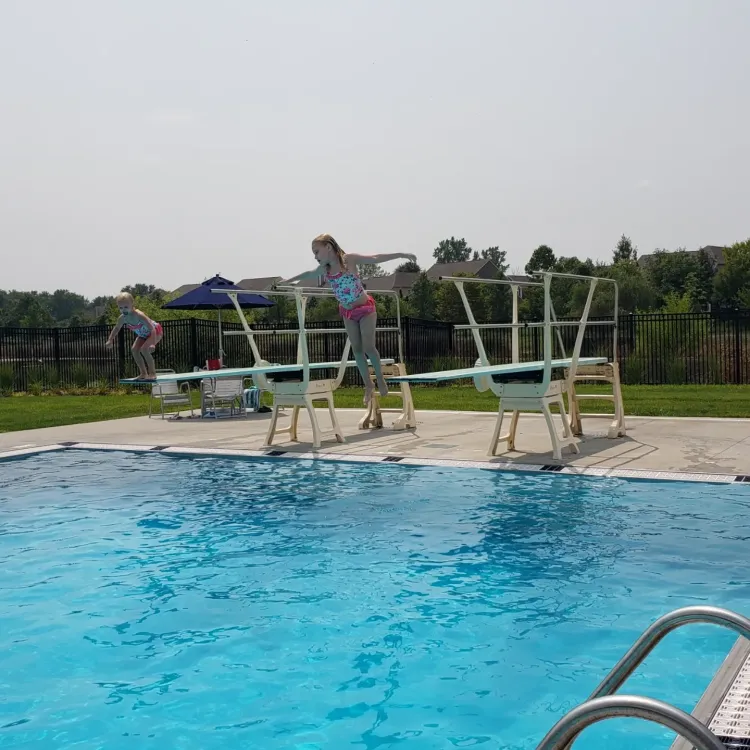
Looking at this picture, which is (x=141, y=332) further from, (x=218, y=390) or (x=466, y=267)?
(x=466, y=267)

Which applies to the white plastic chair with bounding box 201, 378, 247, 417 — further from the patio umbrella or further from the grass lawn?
the patio umbrella

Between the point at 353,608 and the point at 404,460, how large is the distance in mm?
4215

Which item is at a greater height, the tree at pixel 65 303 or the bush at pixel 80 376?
the tree at pixel 65 303

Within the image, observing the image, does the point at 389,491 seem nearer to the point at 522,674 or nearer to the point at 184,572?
the point at 184,572

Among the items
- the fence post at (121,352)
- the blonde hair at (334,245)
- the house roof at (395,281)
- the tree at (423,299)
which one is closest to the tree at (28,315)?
the house roof at (395,281)

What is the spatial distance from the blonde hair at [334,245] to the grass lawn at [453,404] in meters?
5.46

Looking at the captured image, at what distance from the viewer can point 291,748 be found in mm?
3100

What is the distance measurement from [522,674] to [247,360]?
21.0 metres

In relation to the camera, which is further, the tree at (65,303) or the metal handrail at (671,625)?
the tree at (65,303)

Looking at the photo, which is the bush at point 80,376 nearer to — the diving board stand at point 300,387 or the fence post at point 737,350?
the diving board stand at point 300,387

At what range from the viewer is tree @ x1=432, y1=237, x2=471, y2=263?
481ft

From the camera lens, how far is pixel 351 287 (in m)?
8.77

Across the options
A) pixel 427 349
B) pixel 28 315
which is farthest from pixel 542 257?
pixel 28 315

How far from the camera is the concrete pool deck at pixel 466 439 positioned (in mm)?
8258
